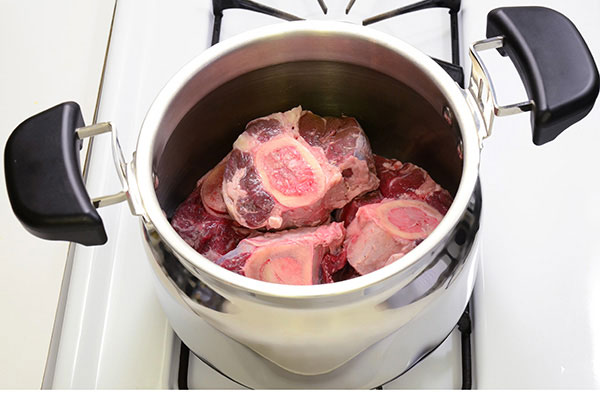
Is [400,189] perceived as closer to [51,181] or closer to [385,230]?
[385,230]

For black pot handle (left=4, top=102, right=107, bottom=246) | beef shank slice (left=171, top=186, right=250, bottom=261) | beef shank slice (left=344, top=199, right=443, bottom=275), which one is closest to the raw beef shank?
beef shank slice (left=344, top=199, right=443, bottom=275)

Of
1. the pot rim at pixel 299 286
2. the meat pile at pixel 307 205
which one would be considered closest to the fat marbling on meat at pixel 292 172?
the meat pile at pixel 307 205

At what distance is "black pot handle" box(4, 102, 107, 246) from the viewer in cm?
49

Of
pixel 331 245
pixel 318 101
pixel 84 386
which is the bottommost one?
pixel 84 386

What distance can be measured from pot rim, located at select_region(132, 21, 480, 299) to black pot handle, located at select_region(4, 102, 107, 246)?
0.05 m

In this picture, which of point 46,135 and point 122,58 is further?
point 122,58

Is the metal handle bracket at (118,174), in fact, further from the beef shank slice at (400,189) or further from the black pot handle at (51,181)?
the beef shank slice at (400,189)

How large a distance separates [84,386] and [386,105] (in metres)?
0.40

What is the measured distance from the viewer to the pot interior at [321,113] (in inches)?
24.8

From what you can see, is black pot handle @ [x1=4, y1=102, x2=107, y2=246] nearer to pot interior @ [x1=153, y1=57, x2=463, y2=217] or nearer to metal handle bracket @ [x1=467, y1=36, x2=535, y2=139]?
pot interior @ [x1=153, y1=57, x2=463, y2=217]

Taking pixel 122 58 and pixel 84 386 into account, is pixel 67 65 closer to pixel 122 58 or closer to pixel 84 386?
pixel 122 58

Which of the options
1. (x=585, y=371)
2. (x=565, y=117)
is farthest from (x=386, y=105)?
(x=585, y=371)

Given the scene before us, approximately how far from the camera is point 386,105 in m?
0.68

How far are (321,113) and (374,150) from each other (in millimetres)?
72
